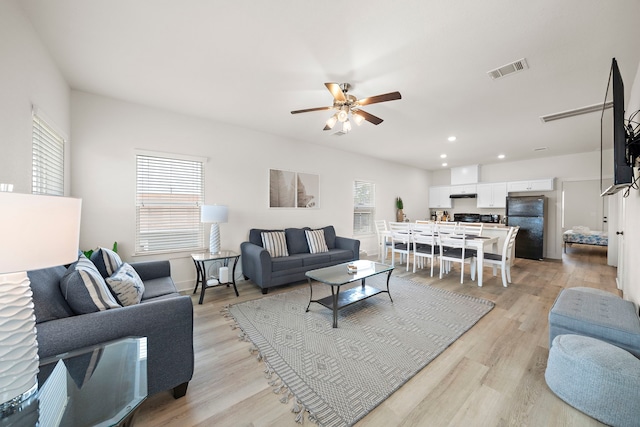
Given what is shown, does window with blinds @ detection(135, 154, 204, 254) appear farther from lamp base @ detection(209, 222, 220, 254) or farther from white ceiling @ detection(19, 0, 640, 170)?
white ceiling @ detection(19, 0, 640, 170)

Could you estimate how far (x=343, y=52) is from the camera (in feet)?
7.23

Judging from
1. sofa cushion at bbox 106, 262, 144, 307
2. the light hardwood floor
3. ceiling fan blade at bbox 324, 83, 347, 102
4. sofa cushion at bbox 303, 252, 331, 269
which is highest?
ceiling fan blade at bbox 324, 83, 347, 102

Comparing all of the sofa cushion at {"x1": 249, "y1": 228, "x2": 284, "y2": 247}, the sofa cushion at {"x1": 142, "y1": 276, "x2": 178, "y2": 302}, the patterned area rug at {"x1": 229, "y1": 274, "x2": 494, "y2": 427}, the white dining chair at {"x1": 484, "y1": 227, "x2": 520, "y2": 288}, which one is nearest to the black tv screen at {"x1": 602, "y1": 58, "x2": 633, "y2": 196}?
the patterned area rug at {"x1": 229, "y1": 274, "x2": 494, "y2": 427}

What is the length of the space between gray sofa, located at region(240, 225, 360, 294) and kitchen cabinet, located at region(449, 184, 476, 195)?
4.83 meters

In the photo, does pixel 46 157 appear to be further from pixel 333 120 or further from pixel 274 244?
pixel 333 120

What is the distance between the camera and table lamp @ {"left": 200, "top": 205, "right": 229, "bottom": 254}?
3.51m

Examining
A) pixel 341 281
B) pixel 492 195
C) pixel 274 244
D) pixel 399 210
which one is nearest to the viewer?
pixel 341 281

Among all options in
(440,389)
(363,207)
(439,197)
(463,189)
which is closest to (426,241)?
(363,207)

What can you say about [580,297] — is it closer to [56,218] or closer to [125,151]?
[56,218]

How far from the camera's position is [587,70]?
2.41 m

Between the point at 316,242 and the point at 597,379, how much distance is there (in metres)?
3.61

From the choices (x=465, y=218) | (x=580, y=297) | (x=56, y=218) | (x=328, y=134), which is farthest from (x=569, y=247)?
(x=56, y=218)

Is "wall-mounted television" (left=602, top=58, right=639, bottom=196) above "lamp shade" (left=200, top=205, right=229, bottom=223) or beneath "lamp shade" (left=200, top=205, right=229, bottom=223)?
above

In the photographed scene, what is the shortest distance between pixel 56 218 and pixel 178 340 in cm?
105
